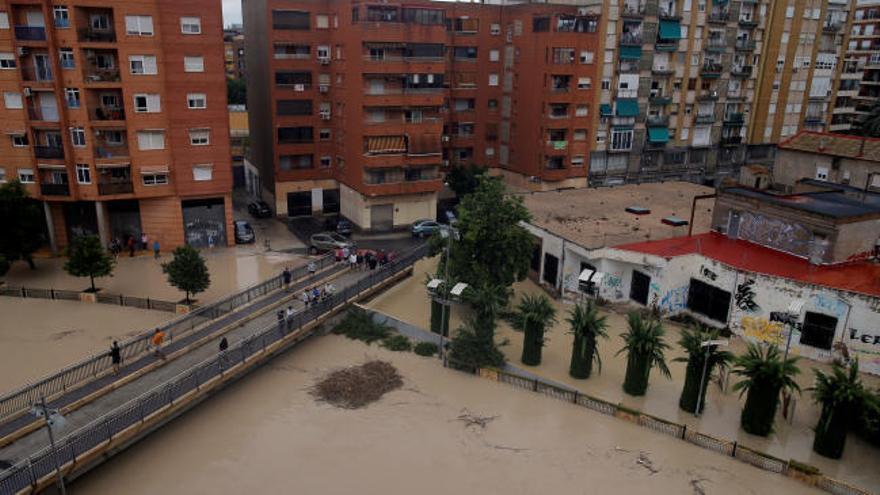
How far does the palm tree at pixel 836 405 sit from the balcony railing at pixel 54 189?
43189 millimetres

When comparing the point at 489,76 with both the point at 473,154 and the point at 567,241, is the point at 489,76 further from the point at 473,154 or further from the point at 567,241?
the point at 567,241

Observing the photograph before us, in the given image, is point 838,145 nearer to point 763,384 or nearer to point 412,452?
point 763,384

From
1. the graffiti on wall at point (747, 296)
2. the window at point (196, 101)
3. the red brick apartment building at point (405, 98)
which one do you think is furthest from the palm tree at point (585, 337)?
the window at point (196, 101)

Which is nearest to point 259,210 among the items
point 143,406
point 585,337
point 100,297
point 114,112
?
point 114,112

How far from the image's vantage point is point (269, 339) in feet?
96.0

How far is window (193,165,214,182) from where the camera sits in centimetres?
4344

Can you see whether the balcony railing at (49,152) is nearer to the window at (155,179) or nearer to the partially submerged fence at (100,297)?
the window at (155,179)

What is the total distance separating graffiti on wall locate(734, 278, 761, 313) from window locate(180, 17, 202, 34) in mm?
36224

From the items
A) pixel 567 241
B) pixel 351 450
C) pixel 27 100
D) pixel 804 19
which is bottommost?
pixel 351 450

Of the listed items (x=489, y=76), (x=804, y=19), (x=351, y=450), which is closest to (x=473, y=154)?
(x=489, y=76)

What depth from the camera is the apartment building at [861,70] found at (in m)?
76.4

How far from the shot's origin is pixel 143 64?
132 feet

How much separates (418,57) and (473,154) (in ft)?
53.6

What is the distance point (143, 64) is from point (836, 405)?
1631 inches
